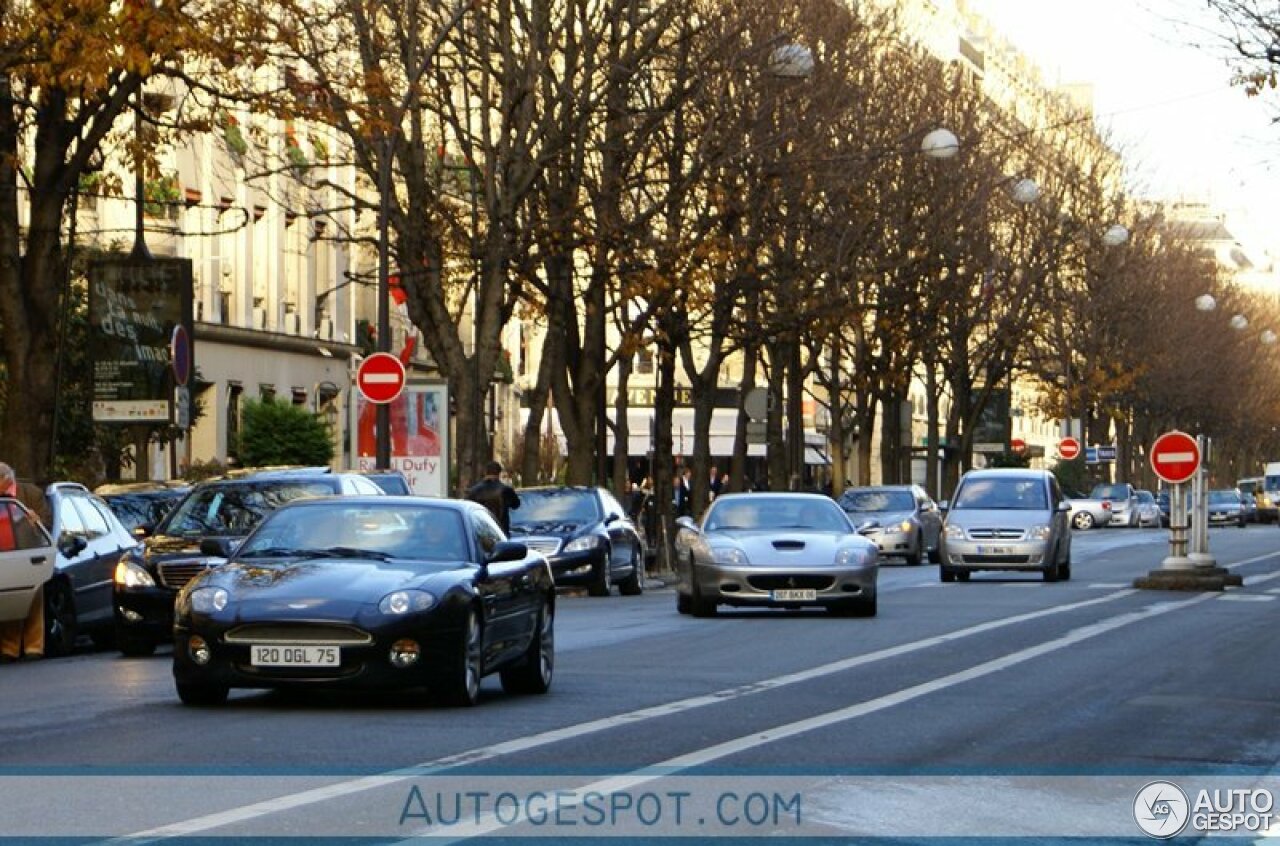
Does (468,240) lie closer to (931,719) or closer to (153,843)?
(931,719)

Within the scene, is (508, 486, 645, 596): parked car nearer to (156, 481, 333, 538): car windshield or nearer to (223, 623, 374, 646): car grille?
(156, 481, 333, 538): car windshield

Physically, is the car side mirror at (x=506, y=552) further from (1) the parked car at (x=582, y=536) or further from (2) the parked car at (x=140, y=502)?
(1) the parked car at (x=582, y=536)

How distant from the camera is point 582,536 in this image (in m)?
38.9

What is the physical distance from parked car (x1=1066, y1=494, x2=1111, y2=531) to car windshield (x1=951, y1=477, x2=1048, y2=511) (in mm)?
51178

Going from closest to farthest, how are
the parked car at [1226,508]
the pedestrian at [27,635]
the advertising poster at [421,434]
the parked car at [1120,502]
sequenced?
the pedestrian at [27,635], the advertising poster at [421,434], the parked car at [1120,502], the parked car at [1226,508]

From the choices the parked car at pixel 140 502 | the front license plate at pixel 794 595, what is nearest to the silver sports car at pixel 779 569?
the front license plate at pixel 794 595

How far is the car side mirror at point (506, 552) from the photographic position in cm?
1772

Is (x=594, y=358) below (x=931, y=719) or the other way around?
the other way around

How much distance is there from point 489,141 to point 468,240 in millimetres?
1950

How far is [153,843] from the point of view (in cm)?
1012

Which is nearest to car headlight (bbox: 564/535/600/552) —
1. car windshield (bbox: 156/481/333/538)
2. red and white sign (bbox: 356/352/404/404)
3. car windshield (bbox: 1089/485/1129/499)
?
red and white sign (bbox: 356/352/404/404)

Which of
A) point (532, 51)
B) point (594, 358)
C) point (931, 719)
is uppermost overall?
point (532, 51)

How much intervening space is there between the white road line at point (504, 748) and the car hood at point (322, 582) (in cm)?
147

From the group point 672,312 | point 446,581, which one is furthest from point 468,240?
point 446,581
